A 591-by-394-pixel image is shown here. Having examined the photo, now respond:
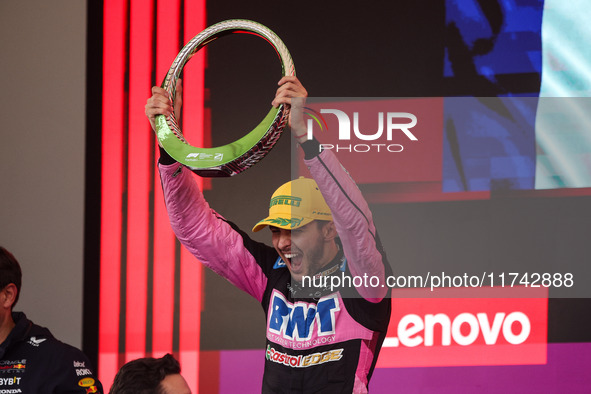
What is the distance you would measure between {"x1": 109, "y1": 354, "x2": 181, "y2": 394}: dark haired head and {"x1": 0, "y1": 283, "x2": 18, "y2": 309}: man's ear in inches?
21.8

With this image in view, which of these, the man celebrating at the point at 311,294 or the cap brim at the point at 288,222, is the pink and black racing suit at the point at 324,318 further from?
the cap brim at the point at 288,222

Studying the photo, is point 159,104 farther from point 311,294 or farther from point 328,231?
point 311,294

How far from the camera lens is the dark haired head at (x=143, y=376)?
145 cm

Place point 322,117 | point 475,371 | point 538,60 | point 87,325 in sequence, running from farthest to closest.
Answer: point 87,325 < point 538,60 < point 475,371 < point 322,117

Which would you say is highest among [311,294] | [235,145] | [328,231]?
[235,145]

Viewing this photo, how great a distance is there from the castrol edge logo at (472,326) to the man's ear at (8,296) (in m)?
1.18

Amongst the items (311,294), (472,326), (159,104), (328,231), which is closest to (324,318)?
(311,294)

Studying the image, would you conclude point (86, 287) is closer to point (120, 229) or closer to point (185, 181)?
point (120, 229)

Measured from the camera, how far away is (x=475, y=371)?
236 cm

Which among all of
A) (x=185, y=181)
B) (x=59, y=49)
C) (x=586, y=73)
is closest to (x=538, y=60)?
(x=586, y=73)

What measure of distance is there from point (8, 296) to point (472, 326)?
1528 mm

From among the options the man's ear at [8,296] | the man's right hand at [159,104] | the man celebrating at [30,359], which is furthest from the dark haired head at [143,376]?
the man's right hand at [159,104]

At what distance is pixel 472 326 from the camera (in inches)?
89.4

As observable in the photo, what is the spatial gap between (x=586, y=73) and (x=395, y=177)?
884 mm
